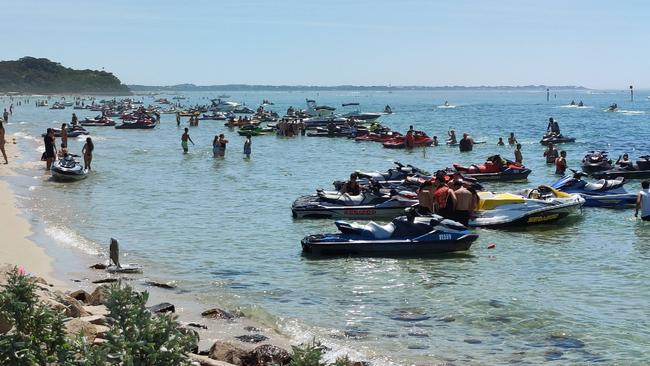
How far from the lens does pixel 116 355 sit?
589 centimetres

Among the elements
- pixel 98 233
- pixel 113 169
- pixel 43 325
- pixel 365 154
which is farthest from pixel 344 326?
pixel 365 154

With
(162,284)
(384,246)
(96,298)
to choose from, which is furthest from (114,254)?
(384,246)

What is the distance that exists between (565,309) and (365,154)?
111ft

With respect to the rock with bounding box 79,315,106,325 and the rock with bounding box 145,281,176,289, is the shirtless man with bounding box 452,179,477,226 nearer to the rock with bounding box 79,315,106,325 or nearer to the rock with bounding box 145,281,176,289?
the rock with bounding box 145,281,176,289

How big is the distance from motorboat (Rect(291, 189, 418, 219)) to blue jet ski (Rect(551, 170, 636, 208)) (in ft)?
18.1

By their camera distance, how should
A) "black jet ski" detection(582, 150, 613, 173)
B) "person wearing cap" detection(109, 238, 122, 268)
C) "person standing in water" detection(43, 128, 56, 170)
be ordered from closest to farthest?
"person wearing cap" detection(109, 238, 122, 268), "black jet ski" detection(582, 150, 613, 173), "person standing in water" detection(43, 128, 56, 170)

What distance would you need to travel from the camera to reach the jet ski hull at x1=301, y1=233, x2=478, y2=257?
17.7 m

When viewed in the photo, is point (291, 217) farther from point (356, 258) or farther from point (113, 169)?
point (113, 169)

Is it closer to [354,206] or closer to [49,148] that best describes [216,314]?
[354,206]

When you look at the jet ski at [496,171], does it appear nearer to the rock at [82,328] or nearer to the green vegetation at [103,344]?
the rock at [82,328]

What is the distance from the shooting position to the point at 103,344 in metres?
6.36

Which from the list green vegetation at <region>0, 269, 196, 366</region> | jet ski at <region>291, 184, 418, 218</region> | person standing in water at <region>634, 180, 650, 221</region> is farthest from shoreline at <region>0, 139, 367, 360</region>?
person standing in water at <region>634, 180, 650, 221</region>

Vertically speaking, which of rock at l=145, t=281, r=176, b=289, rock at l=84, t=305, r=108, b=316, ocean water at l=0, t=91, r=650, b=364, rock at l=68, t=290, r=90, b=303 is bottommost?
ocean water at l=0, t=91, r=650, b=364

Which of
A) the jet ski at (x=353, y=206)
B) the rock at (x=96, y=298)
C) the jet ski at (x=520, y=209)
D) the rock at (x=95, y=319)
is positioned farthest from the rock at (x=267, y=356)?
the jet ski at (x=353, y=206)
